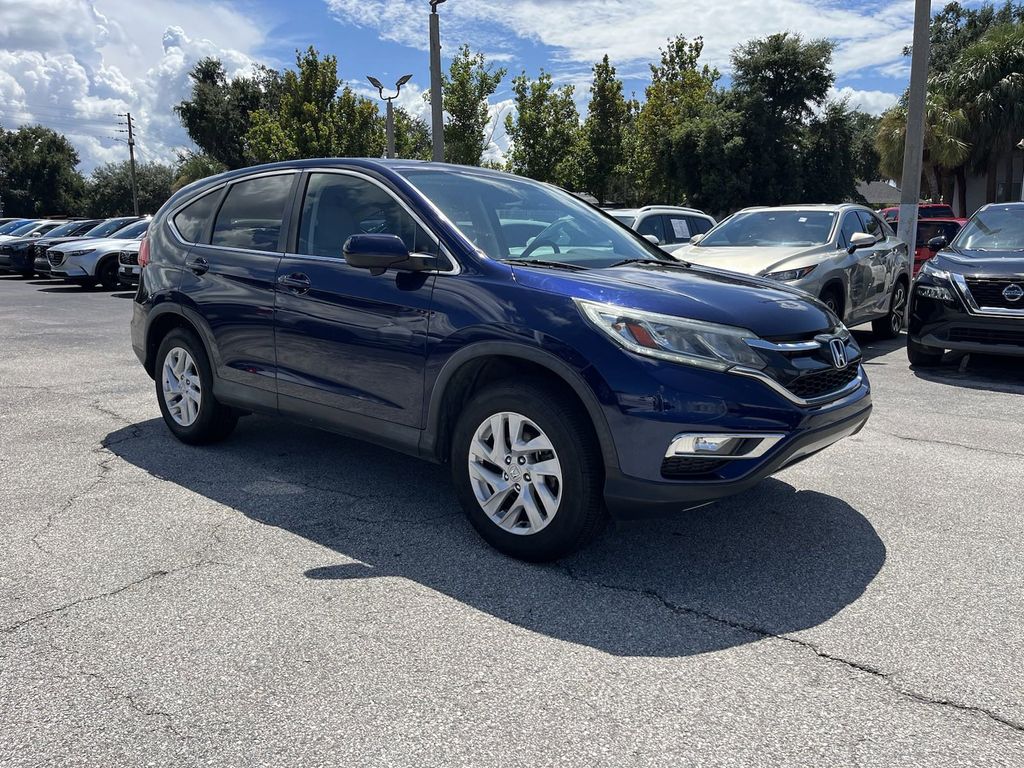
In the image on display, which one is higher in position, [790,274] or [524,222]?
[524,222]

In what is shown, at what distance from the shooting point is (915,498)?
459 cm

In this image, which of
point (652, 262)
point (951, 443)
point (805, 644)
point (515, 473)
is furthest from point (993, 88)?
point (805, 644)

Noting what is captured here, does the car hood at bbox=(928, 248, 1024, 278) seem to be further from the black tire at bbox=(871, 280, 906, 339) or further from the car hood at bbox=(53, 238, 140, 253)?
the car hood at bbox=(53, 238, 140, 253)

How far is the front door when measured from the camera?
4.06 m

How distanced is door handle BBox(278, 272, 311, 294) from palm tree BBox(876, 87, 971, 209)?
32.1 metres

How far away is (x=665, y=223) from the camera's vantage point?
43.1ft

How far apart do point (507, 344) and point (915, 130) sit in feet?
37.0

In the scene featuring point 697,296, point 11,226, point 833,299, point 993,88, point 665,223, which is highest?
point 993,88

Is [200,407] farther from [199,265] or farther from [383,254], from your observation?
[383,254]

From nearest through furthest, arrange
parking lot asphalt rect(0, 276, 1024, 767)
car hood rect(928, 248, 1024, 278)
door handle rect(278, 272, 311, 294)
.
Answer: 1. parking lot asphalt rect(0, 276, 1024, 767)
2. door handle rect(278, 272, 311, 294)
3. car hood rect(928, 248, 1024, 278)

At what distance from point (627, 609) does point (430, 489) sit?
175cm

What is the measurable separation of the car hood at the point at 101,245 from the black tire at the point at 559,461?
55.3ft

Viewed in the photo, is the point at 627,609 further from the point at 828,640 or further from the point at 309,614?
the point at 309,614

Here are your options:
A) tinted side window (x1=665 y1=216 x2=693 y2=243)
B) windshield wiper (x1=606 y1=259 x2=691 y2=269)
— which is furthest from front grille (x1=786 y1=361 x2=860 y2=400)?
tinted side window (x1=665 y1=216 x2=693 y2=243)
